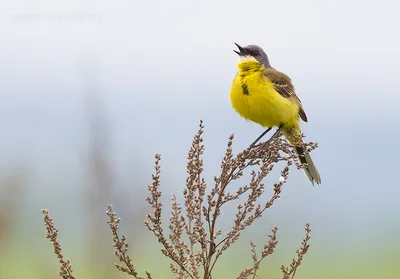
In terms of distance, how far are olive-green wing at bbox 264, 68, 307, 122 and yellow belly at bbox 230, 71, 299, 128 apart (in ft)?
0.19

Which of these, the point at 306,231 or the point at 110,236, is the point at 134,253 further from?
the point at 306,231

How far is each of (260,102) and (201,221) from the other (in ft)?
8.27

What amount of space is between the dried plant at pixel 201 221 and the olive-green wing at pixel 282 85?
7.26 feet

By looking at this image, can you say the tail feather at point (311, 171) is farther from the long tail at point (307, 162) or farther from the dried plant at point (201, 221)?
the dried plant at point (201, 221)

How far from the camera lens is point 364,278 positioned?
83.8ft

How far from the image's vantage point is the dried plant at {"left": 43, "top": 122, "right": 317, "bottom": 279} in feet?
14.1

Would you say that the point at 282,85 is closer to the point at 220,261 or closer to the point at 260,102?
the point at 260,102

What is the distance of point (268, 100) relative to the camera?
6758 millimetres

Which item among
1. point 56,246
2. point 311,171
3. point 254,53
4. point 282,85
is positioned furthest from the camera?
point 254,53

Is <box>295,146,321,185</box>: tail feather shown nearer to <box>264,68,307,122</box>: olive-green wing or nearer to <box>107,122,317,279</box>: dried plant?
<box>264,68,307,122</box>: olive-green wing

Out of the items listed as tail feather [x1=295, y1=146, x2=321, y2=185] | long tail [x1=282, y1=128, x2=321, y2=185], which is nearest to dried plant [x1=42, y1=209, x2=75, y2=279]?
long tail [x1=282, y1=128, x2=321, y2=185]

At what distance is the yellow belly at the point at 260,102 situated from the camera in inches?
265

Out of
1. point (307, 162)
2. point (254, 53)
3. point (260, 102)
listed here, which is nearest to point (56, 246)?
point (260, 102)

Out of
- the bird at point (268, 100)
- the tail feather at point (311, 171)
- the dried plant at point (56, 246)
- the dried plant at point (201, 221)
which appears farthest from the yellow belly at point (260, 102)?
the dried plant at point (56, 246)
